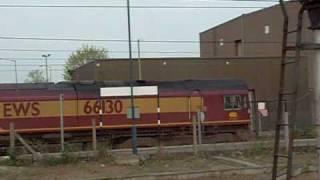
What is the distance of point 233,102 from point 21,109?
1039cm

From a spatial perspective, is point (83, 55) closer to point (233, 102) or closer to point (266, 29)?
point (266, 29)

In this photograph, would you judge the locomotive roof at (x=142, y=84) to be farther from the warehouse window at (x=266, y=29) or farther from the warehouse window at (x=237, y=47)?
the warehouse window at (x=237, y=47)

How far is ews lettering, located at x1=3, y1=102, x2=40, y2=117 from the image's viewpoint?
2792 cm

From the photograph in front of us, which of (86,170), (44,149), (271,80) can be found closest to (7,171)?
(86,170)

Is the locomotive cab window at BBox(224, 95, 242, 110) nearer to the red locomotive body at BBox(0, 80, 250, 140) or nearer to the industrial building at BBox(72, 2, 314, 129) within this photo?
the red locomotive body at BBox(0, 80, 250, 140)

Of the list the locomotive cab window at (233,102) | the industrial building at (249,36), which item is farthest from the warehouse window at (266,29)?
the locomotive cab window at (233,102)

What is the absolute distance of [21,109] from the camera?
92.1ft

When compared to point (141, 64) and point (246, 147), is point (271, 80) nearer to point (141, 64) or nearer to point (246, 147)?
point (141, 64)

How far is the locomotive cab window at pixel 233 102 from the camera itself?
31203mm

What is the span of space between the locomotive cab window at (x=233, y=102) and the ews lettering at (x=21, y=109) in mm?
9284

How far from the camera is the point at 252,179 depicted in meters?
13.6

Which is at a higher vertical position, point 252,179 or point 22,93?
point 22,93

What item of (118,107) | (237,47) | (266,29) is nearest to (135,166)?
(118,107)

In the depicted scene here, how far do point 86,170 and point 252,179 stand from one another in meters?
5.05
